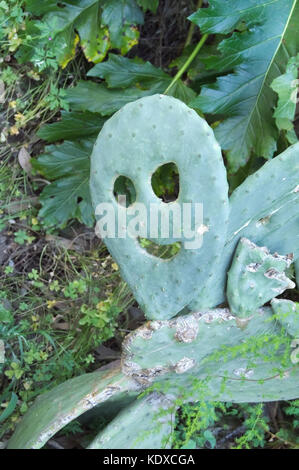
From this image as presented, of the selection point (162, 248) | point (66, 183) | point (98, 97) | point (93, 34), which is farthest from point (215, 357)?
point (93, 34)

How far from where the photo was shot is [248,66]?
1660mm

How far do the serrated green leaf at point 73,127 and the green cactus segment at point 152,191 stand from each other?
619mm

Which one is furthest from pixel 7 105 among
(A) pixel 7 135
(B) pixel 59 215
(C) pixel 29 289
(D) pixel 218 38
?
(D) pixel 218 38

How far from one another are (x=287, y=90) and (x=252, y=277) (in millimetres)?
614

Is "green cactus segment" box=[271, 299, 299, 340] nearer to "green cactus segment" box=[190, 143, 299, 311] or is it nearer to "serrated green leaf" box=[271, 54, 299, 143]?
"green cactus segment" box=[190, 143, 299, 311]

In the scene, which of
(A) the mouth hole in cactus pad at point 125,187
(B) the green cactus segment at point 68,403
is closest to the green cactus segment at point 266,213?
(B) the green cactus segment at point 68,403

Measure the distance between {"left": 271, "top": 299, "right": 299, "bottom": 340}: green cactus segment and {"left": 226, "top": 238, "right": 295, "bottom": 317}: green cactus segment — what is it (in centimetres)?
4

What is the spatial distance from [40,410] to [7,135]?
100cm

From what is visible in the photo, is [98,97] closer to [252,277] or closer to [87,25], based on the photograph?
[87,25]

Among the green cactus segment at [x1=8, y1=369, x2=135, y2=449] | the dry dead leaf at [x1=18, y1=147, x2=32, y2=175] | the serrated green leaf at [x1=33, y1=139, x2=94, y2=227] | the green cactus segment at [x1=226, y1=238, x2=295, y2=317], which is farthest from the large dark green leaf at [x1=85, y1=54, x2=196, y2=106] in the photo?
the green cactus segment at [x1=8, y1=369, x2=135, y2=449]

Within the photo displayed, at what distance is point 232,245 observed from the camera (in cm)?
133

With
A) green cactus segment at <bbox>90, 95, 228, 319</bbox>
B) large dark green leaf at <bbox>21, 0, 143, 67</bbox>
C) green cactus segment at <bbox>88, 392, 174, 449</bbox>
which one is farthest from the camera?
large dark green leaf at <bbox>21, 0, 143, 67</bbox>

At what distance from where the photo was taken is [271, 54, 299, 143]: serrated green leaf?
159cm

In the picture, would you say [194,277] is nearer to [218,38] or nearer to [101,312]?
[101,312]
